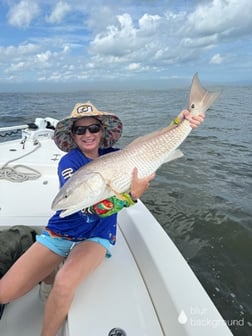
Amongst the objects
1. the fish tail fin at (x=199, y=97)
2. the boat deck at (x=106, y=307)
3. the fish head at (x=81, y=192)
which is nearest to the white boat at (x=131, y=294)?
the boat deck at (x=106, y=307)

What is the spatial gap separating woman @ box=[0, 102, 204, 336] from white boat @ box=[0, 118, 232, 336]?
0.16 m

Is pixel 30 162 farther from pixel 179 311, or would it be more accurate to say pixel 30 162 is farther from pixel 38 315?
pixel 179 311

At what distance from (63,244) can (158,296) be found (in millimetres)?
Answer: 836

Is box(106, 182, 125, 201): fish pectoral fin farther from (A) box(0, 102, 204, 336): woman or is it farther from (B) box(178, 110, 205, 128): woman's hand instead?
(B) box(178, 110, 205, 128): woman's hand

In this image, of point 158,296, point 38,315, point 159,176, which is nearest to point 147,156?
point 158,296

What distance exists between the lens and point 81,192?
190 centimetres

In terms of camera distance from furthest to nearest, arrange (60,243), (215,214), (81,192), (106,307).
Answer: (215,214), (60,243), (106,307), (81,192)

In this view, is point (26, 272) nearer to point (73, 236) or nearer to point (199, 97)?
point (73, 236)

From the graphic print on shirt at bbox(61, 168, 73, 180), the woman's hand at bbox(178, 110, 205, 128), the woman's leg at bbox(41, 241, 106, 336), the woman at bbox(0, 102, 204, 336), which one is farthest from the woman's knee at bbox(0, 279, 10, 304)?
the woman's hand at bbox(178, 110, 205, 128)

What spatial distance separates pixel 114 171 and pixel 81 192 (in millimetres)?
257

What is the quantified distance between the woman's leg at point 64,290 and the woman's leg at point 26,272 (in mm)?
260

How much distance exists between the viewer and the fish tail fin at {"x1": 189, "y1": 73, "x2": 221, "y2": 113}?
7.90 feet

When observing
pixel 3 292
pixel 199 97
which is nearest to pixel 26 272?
pixel 3 292

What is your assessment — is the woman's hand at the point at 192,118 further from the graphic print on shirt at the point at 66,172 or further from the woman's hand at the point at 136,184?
the graphic print on shirt at the point at 66,172
